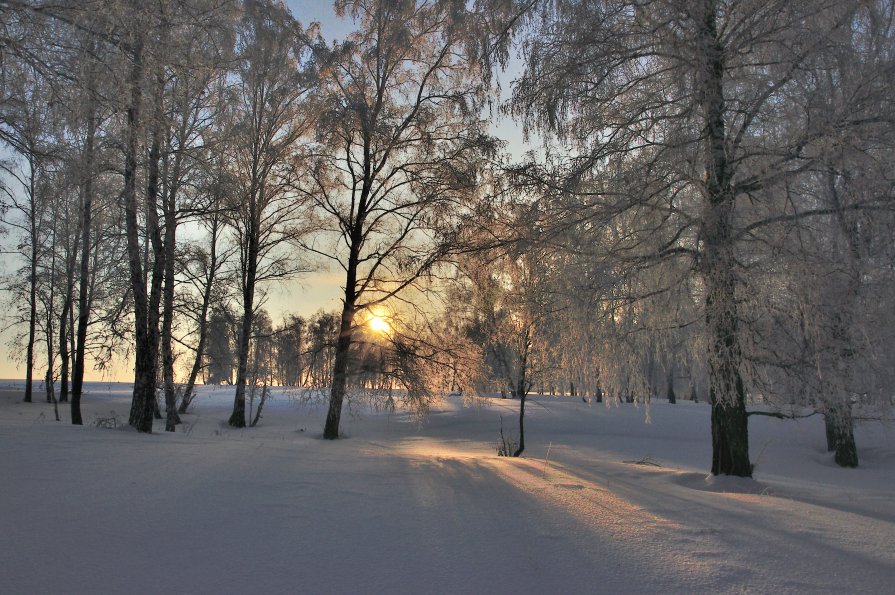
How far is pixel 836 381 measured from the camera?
19.6 ft

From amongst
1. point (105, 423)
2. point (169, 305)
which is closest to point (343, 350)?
point (105, 423)

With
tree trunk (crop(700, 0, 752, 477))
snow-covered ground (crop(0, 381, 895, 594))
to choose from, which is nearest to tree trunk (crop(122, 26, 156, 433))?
snow-covered ground (crop(0, 381, 895, 594))

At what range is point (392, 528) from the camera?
3740 mm

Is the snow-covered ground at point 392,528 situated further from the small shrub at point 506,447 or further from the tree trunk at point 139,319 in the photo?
the small shrub at point 506,447

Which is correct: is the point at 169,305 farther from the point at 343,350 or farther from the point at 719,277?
the point at 719,277

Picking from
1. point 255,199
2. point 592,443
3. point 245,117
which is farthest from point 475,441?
point 245,117

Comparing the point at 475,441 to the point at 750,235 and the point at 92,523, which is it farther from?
the point at 92,523

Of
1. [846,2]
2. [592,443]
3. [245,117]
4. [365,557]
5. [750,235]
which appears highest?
[245,117]

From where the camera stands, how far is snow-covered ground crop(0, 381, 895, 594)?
9.79 feet

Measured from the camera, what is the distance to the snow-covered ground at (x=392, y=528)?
2.98 meters

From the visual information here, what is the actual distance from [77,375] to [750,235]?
1784 cm

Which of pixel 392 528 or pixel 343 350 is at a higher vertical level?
pixel 343 350

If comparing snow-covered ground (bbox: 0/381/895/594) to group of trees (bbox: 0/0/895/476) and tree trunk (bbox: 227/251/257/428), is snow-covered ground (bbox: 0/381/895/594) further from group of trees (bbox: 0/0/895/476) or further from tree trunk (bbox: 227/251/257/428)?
tree trunk (bbox: 227/251/257/428)

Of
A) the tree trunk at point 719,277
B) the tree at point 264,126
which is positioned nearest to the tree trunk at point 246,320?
the tree at point 264,126
